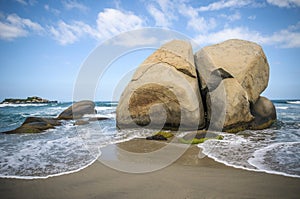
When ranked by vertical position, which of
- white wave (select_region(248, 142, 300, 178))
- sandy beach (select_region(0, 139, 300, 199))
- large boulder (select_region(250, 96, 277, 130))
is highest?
large boulder (select_region(250, 96, 277, 130))

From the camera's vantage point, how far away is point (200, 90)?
28.0ft

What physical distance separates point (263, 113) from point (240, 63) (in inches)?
97.1

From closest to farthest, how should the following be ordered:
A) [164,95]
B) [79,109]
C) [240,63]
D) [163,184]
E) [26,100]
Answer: [163,184]
[164,95]
[240,63]
[79,109]
[26,100]

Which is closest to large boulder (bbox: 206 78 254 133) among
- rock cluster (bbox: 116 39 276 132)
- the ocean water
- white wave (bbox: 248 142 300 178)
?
rock cluster (bbox: 116 39 276 132)

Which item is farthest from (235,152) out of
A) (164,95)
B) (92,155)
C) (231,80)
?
(231,80)

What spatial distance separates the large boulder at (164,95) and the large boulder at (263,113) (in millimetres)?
2631

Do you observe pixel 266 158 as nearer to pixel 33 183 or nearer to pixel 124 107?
pixel 33 183

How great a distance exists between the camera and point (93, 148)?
17.3 ft

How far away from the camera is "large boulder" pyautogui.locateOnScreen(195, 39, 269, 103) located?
8.27 metres

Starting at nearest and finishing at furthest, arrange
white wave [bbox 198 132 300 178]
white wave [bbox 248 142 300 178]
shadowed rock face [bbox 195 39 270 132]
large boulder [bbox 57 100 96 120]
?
1. white wave [bbox 248 142 300 178]
2. white wave [bbox 198 132 300 178]
3. shadowed rock face [bbox 195 39 270 132]
4. large boulder [bbox 57 100 96 120]

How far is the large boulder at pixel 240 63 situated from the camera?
8.27m

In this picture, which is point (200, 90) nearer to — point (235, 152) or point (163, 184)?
point (235, 152)

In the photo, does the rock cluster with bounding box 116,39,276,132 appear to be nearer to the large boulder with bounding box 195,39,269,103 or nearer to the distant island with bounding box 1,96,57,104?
the large boulder with bounding box 195,39,269,103

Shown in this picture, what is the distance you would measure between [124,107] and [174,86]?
2231mm
